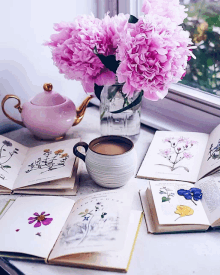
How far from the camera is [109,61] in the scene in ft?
2.81

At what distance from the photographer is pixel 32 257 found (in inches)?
25.1

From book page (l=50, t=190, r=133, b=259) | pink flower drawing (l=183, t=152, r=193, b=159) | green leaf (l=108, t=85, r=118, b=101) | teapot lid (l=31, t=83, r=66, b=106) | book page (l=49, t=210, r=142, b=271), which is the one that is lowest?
pink flower drawing (l=183, t=152, r=193, b=159)

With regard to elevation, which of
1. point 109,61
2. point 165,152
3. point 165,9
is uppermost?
point 165,9

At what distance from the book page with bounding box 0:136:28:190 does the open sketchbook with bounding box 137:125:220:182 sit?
0.34 m

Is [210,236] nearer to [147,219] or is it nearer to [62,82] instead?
[147,219]

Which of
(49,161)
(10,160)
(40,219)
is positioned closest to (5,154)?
(10,160)

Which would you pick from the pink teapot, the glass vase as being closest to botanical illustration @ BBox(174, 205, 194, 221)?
the glass vase

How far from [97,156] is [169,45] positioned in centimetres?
31

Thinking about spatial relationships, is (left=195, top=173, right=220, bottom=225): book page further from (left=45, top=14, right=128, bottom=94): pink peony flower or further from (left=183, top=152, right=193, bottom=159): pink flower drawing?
(left=45, top=14, right=128, bottom=94): pink peony flower

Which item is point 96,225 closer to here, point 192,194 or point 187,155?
point 192,194

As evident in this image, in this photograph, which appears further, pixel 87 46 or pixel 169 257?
pixel 87 46

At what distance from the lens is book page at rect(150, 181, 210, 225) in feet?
2.29

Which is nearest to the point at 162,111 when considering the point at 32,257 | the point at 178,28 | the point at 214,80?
the point at 214,80

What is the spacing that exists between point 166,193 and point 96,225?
204 mm
